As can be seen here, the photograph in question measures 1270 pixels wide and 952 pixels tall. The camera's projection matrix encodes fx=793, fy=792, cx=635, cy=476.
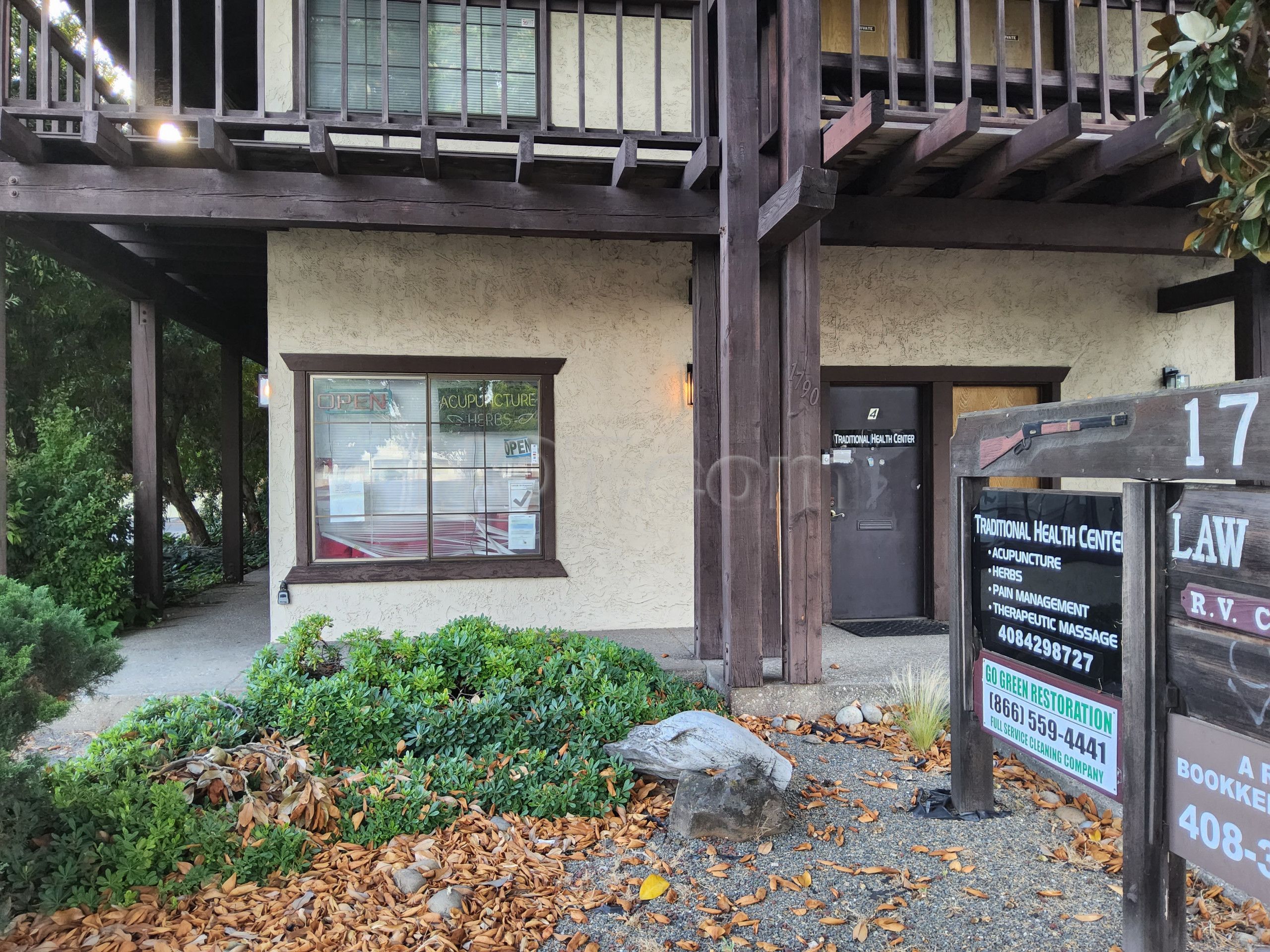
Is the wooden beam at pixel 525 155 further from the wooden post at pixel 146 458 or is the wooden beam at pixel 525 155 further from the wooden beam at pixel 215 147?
the wooden post at pixel 146 458

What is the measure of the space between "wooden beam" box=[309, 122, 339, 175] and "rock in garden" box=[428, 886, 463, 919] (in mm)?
3885

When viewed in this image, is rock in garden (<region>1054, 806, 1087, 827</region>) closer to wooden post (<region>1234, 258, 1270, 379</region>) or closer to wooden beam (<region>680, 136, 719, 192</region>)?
wooden beam (<region>680, 136, 719, 192</region>)

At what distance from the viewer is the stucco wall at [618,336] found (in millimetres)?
6234

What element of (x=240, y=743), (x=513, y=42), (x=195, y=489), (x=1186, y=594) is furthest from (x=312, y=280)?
(x=195, y=489)

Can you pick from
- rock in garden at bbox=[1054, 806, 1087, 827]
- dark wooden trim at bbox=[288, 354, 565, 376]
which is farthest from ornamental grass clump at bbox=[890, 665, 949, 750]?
dark wooden trim at bbox=[288, 354, 565, 376]

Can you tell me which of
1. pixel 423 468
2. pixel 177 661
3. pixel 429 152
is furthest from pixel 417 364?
pixel 177 661

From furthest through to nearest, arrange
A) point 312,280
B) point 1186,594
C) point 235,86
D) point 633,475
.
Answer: point 235,86 < point 633,475 < point 312,280 < point 1186,594

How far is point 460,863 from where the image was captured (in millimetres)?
3127

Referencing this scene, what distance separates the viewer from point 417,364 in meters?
6.34

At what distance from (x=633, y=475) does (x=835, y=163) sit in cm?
291

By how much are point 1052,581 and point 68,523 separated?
7.45 m

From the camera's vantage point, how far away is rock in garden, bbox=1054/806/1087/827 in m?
3.57

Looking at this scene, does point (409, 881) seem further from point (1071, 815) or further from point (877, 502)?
point (877, 502)

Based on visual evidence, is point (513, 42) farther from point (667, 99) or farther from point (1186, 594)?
point (1186, 594)
